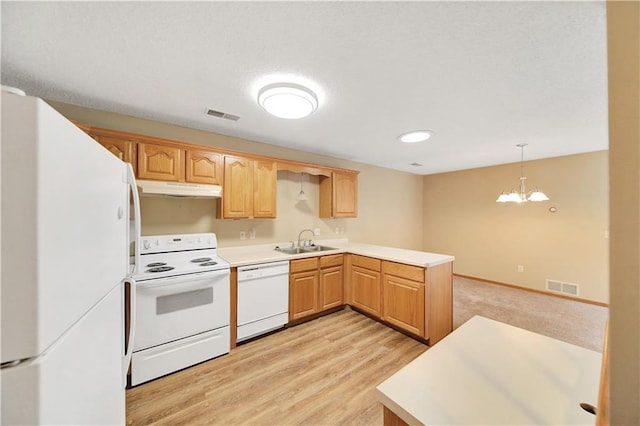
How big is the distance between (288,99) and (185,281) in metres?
1.82

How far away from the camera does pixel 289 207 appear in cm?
353

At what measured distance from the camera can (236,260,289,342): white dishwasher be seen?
8.11ft

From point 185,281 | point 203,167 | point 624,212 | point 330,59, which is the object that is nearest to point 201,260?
point 185,281

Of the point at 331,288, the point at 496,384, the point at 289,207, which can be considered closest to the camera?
the point at 496,384

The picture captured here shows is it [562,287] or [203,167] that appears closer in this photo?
[203,167]

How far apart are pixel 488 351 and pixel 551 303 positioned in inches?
166

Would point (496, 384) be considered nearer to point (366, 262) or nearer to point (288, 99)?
point (288, 99)

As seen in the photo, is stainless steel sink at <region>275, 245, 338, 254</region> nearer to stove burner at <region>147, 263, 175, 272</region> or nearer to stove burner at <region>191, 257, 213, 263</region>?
stove burner at <region>191, 257, 213, 263</region>

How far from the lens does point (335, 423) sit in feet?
5.17

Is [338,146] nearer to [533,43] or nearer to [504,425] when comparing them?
[533,43]

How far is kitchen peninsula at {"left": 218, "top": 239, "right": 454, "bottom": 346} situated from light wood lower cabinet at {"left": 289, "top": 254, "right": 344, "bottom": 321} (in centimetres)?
1

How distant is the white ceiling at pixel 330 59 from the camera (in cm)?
118

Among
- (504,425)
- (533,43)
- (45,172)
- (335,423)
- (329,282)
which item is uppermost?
(533,43)

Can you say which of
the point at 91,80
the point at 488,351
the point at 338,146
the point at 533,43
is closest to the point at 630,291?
the point at 488,351
